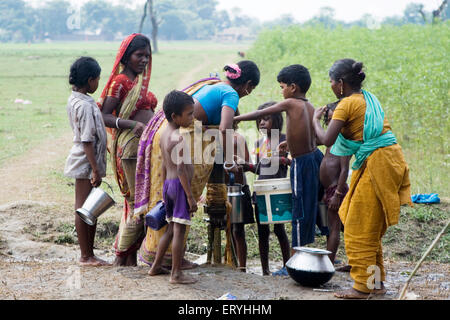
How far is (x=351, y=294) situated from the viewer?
3572 millimetres

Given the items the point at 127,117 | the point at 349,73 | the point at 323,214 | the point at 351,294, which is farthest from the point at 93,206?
the point at 349,73

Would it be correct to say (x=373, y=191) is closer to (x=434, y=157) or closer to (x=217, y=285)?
(x=217, y=285)

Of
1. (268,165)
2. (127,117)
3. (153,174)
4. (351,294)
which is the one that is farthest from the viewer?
(268,165)

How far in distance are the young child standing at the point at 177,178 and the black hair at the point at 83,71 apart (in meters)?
0.87

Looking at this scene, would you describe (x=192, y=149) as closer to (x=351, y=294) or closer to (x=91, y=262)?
(x=91, y=262)

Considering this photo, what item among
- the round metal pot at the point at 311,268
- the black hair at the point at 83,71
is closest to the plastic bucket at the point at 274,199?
the round metal pot at the point at 311,268

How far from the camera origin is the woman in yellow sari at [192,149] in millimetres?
4125

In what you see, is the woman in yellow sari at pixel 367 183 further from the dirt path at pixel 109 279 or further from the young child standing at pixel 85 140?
the young child standing at pixel 85 140

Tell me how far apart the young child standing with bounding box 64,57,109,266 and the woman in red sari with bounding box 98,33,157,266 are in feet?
0.45

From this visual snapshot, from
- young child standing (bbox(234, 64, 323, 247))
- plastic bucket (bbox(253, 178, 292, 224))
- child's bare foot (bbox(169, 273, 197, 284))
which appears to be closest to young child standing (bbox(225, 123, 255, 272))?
plastic bucket (bbox(253, 178, 292, 224))

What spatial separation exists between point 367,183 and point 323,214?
101 cm

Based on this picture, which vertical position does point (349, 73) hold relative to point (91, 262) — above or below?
above

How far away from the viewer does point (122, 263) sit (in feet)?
14.7
